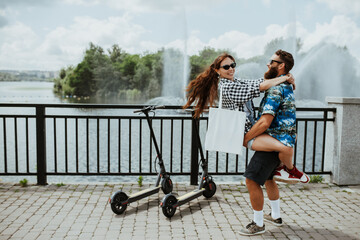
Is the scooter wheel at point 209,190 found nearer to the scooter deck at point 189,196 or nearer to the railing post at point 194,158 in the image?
the scooter deck at point 189,196

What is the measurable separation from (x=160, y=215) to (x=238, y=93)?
5.97 feet

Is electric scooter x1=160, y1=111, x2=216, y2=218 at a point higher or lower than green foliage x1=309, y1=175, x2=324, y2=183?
higher

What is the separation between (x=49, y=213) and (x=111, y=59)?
63964 millimetres

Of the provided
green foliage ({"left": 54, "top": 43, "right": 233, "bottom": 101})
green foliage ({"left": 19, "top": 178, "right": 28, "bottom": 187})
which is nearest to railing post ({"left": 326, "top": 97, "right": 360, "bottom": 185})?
green foliage ({"left": 19, "top": 178, "right": 28, "bottom": 187})

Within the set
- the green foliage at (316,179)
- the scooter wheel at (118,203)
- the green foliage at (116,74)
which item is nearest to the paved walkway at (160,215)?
the scooter wheel at (118,203)

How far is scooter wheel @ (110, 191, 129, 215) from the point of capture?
4.22m

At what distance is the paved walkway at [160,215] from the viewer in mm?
3809

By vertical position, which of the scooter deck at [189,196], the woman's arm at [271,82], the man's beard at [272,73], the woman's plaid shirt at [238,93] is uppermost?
the man's beard at [272,73]

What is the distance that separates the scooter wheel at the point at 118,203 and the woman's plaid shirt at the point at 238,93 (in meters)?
1.69

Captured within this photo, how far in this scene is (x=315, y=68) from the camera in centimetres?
3675

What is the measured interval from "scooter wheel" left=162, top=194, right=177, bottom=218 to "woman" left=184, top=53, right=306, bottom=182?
107cm

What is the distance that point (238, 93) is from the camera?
3.44 meters

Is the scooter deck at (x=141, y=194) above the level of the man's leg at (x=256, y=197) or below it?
below

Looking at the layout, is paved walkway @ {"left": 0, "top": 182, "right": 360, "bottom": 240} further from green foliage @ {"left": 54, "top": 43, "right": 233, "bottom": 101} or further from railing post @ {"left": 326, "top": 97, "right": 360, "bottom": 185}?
green foliage @ {"left": 54, "top": 43, "right": 233, "bottom": 101}
